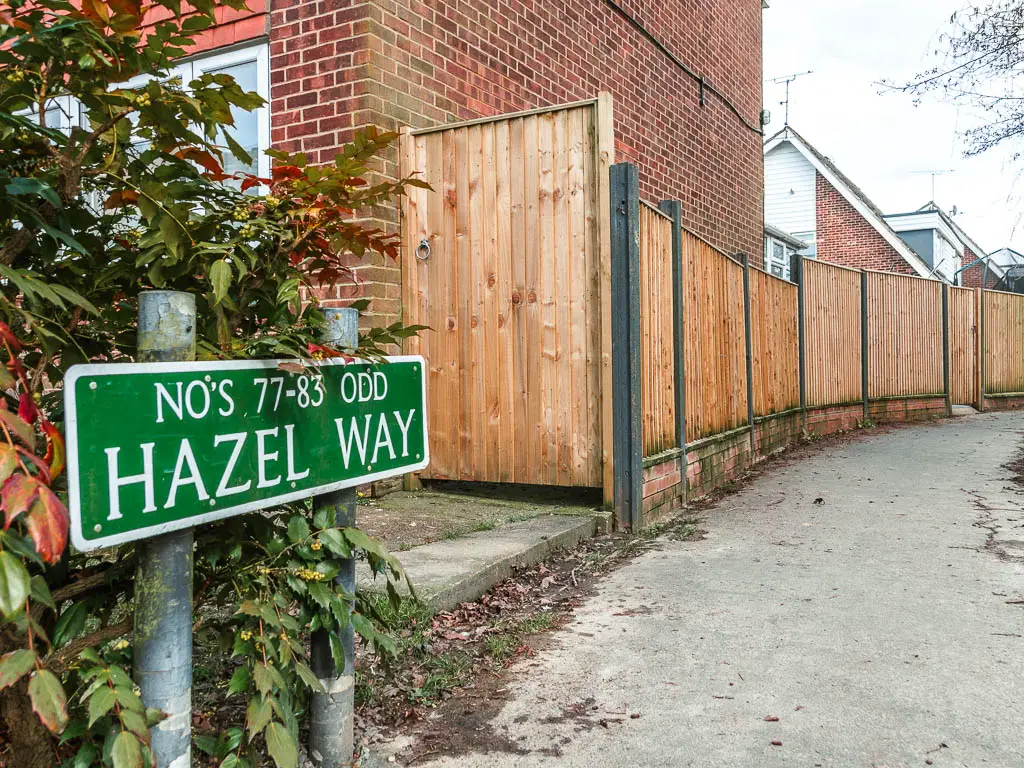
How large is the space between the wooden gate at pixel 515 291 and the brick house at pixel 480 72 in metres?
0.34

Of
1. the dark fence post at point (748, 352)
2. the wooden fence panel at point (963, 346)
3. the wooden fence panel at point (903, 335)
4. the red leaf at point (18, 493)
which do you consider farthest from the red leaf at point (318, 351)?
the wooden fence panel at point (963, 346)

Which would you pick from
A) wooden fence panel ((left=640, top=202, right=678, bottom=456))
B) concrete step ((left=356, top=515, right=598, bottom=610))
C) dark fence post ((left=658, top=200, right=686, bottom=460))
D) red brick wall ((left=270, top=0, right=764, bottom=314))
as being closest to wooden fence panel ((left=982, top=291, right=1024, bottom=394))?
red brick wall ((left=270, top=0, right=764, bottom=314))

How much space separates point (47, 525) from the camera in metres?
1.19

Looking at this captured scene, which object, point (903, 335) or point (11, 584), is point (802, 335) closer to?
point (903, 335)

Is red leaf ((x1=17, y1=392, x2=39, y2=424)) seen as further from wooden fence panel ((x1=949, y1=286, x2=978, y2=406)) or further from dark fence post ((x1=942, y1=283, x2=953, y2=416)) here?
wooden fence panel ((x1=949, y1=286, x2=978, y2=406))

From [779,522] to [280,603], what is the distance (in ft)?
15.8

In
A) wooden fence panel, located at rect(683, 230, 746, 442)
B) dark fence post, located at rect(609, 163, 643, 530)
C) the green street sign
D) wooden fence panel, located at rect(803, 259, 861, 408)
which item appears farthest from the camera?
wooden fence panel, located at rect(803, 259, 861, 408)

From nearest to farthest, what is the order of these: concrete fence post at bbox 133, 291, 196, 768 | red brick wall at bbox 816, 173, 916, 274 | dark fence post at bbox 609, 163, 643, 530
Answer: concrete fence post at bbox 133, 291, 196, 768
dark fence post at bbox 609, 163, 643, 530
red brick wall at bbox 816, 173, 916, 274

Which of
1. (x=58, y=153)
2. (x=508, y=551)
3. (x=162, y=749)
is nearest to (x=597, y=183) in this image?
(x=508, y=551)

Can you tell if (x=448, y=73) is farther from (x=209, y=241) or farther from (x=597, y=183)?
(x=209, y=241)

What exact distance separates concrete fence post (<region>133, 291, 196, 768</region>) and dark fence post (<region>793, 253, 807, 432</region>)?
10.4m

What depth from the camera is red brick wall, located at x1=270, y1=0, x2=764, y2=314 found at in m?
5.77

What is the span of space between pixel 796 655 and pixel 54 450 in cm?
298

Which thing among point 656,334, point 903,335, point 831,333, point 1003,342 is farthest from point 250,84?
point 1003,342
